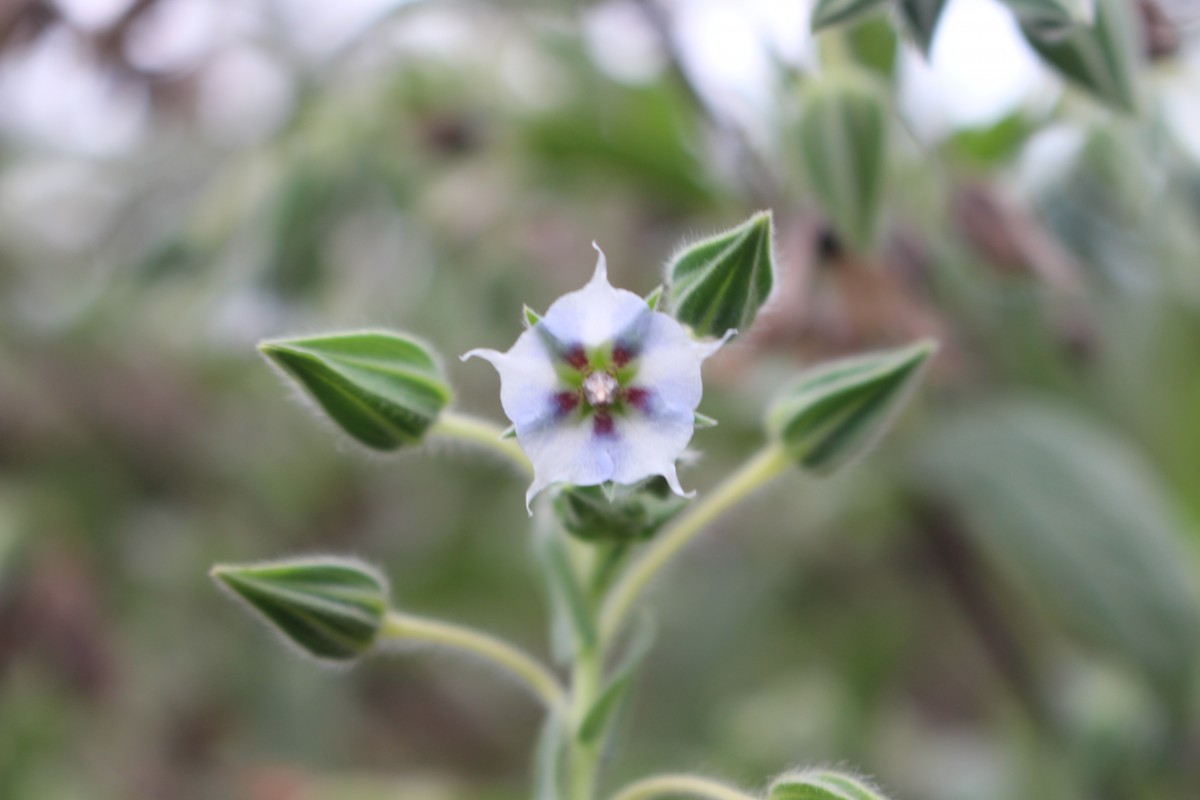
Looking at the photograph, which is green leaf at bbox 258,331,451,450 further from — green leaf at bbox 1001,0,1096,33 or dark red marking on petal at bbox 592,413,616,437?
green leaf at bbox 1001,0,1096,33

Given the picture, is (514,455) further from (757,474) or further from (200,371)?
(200,371)

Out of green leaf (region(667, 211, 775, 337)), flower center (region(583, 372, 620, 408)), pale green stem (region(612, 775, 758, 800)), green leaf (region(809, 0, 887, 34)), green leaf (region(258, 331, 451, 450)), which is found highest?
green leaf (region(809, 0, 887, 34))

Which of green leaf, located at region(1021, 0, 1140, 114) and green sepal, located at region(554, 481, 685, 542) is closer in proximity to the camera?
green sepal, located at region(554, 481, 685, 542)

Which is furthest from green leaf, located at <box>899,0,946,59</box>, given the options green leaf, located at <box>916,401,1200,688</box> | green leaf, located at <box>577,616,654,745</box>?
green leaf, located at <box>916,401,1200,688</box>

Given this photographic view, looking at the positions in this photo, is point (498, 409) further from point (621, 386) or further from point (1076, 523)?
point (621, 386)

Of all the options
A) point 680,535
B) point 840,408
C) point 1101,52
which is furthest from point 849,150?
point 680,535

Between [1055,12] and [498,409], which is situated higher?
[498,409]

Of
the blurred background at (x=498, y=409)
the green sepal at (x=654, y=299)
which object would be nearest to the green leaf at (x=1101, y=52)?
the blurred background at (x=498, y=409)
